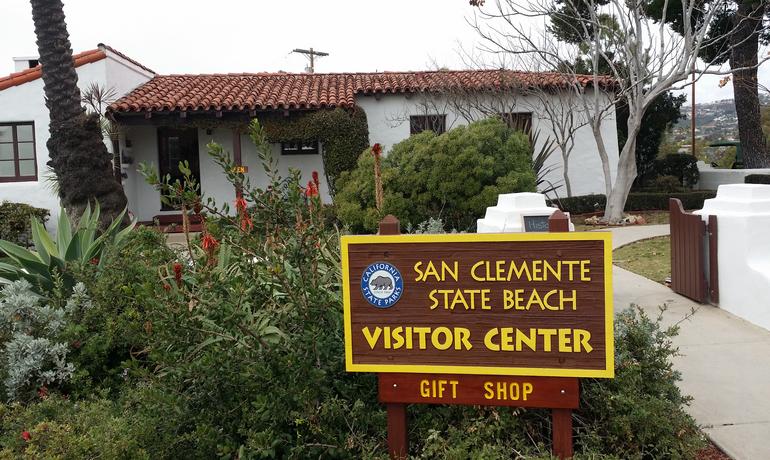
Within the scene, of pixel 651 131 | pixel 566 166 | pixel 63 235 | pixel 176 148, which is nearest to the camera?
pixel 63 235

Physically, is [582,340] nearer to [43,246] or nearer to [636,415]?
[636,415]

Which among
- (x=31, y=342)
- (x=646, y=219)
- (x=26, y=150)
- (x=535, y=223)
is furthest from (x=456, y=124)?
(x=31, y=342)

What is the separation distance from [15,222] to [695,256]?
14.1 m

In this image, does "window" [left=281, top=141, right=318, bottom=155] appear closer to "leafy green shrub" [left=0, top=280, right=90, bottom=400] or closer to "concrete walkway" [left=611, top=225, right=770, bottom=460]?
"concrete walkway" [left=611, top=225, right=770, bottom=460]

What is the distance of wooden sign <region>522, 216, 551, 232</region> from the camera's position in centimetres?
631

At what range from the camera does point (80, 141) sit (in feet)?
31.9

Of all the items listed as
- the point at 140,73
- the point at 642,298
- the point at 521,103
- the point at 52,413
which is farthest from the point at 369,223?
the point at 140,73

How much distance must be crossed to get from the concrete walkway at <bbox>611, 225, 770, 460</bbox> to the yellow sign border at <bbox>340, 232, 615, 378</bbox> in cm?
123

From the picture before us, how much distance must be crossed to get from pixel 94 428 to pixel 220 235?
4.64ft

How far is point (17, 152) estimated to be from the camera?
54.4 ft

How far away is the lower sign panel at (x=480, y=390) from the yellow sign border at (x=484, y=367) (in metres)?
0.06

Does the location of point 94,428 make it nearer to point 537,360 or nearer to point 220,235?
point 220,235

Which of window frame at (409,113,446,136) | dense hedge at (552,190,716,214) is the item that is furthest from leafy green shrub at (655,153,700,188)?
window frame at (409,113,446,136)

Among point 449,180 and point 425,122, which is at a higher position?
point 425,122
